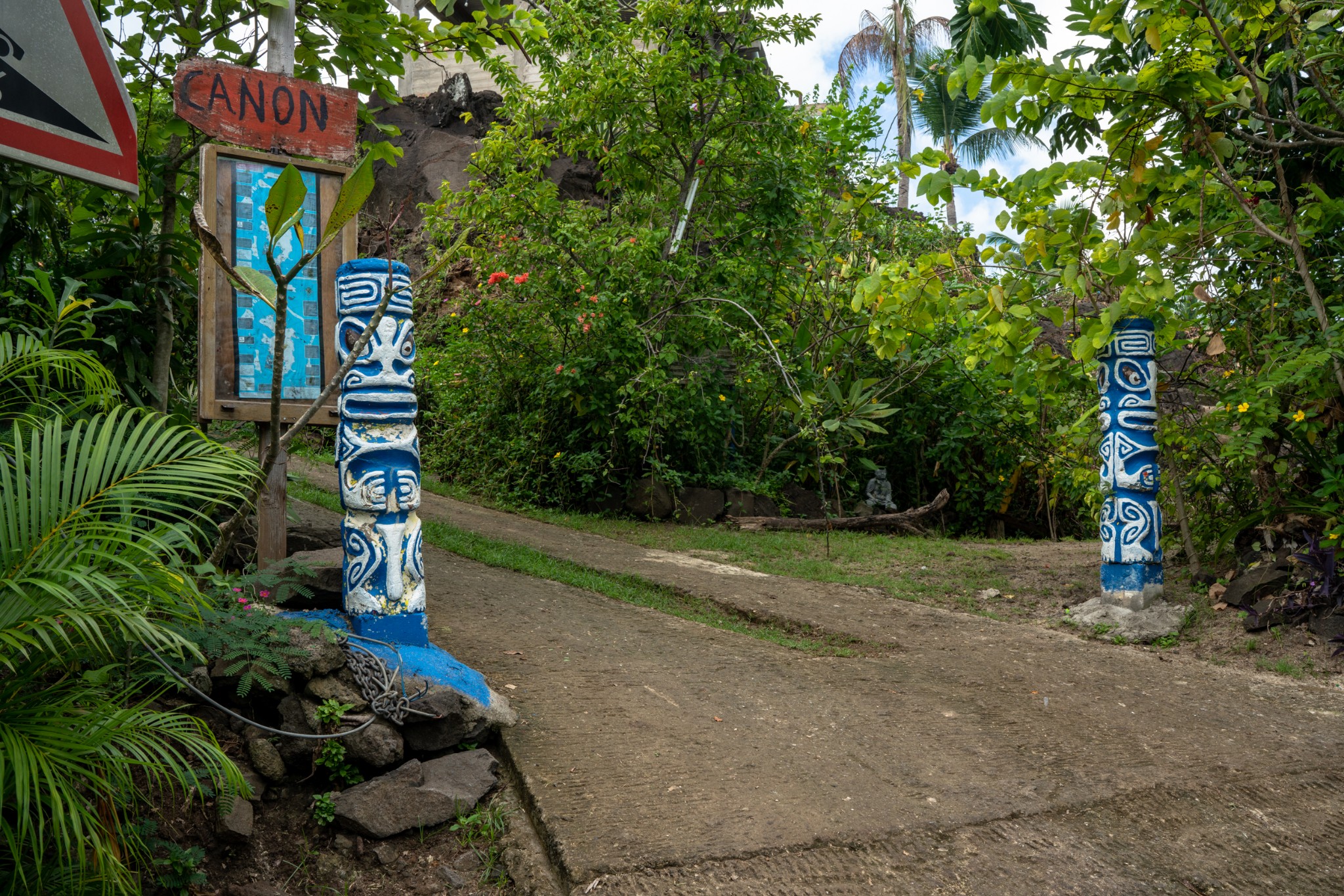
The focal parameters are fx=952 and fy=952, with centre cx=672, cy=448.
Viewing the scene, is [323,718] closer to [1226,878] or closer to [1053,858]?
[1053,858]

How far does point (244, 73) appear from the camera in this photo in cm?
362

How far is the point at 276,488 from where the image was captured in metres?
3.99

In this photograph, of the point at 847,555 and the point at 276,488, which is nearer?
the point at 276,488

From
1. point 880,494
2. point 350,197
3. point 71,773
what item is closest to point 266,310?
point 71,773

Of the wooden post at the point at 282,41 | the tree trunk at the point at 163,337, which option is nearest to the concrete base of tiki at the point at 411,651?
the tree trunk at the point at 163,337

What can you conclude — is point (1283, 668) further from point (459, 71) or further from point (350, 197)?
point (459, 71)

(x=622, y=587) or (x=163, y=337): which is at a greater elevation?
(x=163, y=337)

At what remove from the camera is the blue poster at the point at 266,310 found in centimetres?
385

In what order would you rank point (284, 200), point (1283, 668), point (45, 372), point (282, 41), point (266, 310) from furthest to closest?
point (1283, 668) < point (282, 41) < point (266, 310) < point (45, 372) < point (284, 200)

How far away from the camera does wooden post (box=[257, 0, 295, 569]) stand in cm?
391

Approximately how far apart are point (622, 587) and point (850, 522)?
14.0ft

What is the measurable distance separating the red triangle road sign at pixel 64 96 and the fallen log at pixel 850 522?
25.3 feet

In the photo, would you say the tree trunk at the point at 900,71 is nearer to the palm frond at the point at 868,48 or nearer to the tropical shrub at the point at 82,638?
the palm frond at the point at 868,48

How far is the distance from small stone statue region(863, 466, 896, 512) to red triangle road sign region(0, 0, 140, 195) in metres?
9.60
